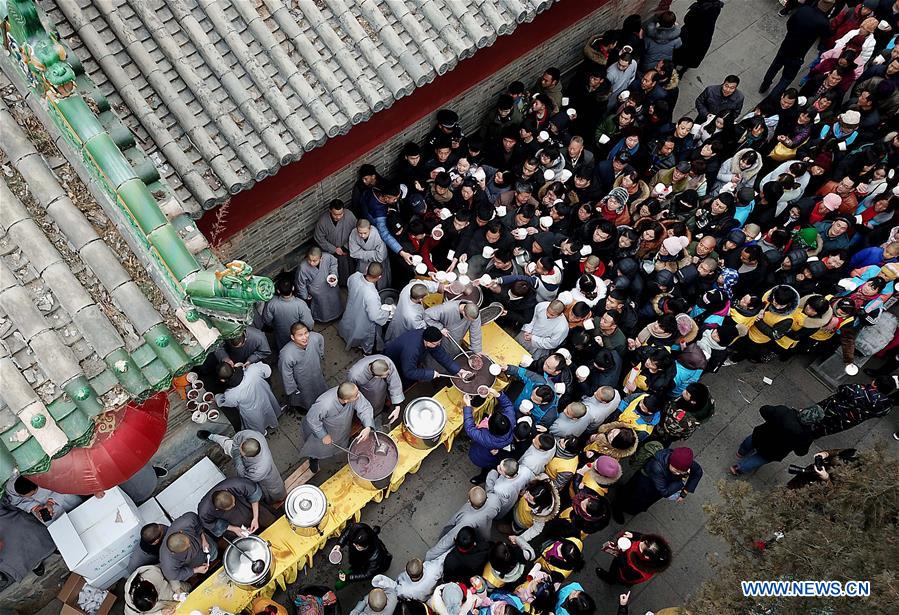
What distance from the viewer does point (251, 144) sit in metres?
7.07

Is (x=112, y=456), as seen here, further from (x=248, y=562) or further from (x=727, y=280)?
(x=727, y=280)

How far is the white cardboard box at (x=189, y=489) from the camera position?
769 centimetres

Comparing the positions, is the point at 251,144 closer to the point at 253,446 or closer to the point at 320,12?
the point at 320,12

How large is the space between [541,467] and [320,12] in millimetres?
5525

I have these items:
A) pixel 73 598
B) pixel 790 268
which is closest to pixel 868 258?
pixel 790 268

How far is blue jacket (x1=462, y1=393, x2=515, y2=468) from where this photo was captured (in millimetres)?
8008

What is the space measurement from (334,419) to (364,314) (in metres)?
1.73

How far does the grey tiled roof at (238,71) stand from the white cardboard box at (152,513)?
10.7 feet

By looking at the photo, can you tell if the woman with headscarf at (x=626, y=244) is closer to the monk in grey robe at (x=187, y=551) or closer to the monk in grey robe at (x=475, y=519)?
the monk in grey robe at (x=475, y=519)

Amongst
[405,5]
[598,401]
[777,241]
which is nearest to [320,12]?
[405,5]

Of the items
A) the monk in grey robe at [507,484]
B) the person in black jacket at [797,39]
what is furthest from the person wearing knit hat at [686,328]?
the person in black jacket at [797,39]

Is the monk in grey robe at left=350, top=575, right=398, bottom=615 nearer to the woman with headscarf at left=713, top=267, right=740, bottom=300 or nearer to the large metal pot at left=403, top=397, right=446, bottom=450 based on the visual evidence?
the large metal pot at left=403, top=397, right=446, bottom=450

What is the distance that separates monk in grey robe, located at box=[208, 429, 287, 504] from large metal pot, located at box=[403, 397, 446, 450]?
155cm

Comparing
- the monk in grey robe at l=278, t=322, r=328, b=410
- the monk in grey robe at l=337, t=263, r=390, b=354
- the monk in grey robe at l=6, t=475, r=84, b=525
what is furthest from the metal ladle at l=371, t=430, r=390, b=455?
the monk in grey robe at l=6, t=475, r=84, b=525
